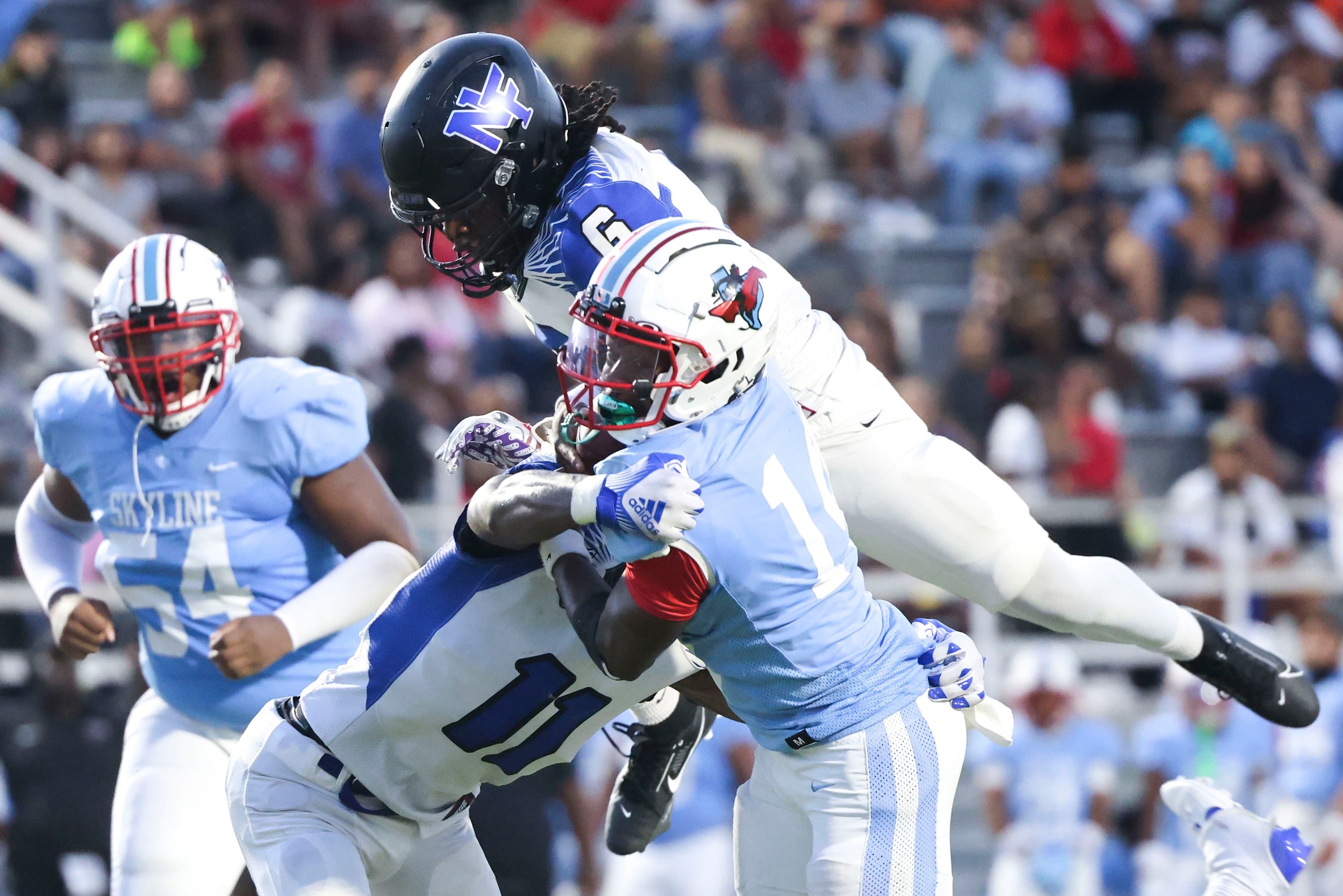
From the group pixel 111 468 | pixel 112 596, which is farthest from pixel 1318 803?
pixel 111 468

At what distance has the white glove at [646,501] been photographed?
117 inches

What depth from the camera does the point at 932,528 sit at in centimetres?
406

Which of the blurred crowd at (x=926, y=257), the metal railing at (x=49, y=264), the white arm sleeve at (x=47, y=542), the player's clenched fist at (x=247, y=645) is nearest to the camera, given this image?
the player's clenched fist at (x=247, y=645)

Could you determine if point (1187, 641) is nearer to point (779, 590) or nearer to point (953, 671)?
point (953, 671)

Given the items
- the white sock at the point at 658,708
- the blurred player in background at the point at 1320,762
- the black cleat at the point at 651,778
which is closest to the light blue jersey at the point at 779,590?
the white sock at the point at 658,708

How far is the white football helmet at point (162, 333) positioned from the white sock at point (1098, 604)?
2.00 metres

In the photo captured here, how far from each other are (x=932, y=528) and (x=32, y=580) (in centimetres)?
229

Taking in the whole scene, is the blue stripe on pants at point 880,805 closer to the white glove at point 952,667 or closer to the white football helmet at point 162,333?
the white glove at point 952,667

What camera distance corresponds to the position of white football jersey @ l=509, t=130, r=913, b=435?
3.78 m

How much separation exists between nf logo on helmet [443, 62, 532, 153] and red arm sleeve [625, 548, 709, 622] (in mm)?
1196

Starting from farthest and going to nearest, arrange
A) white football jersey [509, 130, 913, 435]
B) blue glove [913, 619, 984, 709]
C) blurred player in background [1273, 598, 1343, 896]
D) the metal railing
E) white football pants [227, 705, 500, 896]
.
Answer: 1. the metal railing
2. blurred player in background [1273, 598, 1343, 896]
3. white football jersey [509, 130, 913, 435]
4. white football pants [227, 705, 500, 896]
5. blue glove [913, 619, 984, 709]

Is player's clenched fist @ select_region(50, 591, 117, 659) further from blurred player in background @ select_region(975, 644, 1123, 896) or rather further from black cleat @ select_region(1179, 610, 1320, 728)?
blurred player in background @ select_region(975, 644, 1123, 896)

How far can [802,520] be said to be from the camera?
129 inches

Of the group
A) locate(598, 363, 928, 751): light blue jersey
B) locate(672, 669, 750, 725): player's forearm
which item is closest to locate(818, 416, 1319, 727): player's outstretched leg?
locate(672, 669, 750, 725): player's forearm
